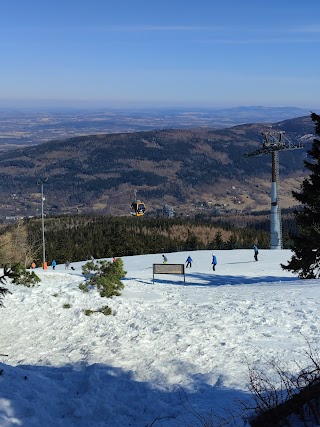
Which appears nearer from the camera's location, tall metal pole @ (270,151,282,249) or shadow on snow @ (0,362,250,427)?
shadow on snow @ (0,362,250,427)

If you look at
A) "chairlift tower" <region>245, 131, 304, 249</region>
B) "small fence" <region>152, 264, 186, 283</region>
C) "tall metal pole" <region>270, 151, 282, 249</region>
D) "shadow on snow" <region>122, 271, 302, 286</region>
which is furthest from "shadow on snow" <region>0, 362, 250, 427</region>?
"chairlift tower" <region>245, 131, 304, 249</region>

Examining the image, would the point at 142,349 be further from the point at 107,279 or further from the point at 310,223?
the point at 310,223

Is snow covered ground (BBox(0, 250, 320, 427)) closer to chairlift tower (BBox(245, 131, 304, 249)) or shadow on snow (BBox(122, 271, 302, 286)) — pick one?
shadow on snow (BBox(122, 271, 302, 286))

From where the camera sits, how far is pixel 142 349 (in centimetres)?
1110

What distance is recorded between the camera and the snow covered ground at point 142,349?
7.59 metres

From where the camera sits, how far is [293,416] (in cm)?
502

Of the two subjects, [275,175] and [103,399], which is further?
[275,175]

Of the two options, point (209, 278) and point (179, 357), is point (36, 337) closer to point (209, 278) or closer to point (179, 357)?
point (179, 357)

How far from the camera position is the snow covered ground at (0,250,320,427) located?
24.9ft

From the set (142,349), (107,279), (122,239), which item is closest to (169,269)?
(107,279)

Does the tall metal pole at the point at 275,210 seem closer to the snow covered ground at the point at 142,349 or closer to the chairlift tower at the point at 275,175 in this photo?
the chairlift tower at the point at 275,175

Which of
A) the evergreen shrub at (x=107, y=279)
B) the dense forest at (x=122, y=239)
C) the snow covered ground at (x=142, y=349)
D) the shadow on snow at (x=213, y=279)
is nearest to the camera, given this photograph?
the snow covered ground at (x=142, y=349)

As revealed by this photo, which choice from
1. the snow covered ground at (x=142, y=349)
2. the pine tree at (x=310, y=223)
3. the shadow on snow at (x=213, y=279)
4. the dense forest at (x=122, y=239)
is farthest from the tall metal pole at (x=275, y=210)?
the snow covered ground at (x=142, y=349)

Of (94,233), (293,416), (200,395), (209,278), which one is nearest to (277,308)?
(200,395)
